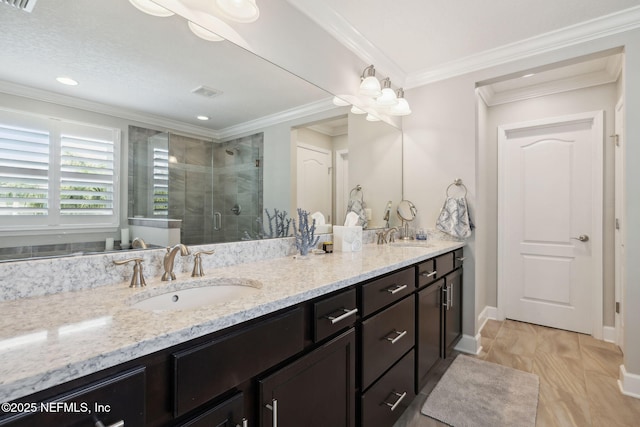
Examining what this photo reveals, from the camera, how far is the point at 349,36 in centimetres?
214

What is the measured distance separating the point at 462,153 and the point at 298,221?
1.66 meters

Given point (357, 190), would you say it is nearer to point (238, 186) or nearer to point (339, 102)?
point (339, 102)

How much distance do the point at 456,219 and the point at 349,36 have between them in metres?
1.64

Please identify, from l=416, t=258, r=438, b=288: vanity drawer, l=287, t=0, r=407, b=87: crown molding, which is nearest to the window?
l=287, t=0, r=407, b=87: crown molding

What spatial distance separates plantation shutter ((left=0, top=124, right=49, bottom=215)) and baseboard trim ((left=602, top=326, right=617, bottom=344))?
13.2ft

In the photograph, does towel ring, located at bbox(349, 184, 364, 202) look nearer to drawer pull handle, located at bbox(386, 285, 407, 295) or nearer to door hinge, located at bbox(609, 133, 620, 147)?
drawer pull handle, located at bbox(386, 285, 407, 295)

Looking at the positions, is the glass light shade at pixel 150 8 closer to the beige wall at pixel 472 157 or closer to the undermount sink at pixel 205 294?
the undermount sink at pixel 205 294

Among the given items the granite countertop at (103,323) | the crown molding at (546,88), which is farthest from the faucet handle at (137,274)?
the crown molding at (546,88)

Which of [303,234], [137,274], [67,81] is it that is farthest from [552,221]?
[67,81]

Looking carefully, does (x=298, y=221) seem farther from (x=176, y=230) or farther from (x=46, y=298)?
(x=46, y=298)

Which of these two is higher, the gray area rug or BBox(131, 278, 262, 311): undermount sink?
BBox(131, 278, 262, 311): undermount sink

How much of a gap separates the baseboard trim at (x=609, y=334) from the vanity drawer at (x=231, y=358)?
3.23 meters

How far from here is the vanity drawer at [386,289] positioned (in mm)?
1279

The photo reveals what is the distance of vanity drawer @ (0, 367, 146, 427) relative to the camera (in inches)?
18.9
